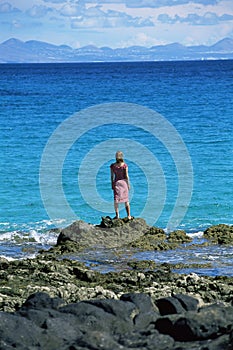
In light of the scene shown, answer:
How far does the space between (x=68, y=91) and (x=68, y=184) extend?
158ft

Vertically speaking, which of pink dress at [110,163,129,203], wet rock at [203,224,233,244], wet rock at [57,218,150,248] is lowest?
wet rock at [203,224,233,244]

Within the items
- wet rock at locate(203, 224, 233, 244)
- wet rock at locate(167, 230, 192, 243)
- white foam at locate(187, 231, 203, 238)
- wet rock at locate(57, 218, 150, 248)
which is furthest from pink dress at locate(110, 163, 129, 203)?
wet rock at locate(203, 224, 233, 244)

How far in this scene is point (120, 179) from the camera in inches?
738

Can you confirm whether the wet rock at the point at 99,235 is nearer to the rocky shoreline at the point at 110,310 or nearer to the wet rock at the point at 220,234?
the wet rock at the point at 220,234

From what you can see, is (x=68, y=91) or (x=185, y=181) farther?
(x=68, y=91)

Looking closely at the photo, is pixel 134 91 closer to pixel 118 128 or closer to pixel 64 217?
pixel 118 128

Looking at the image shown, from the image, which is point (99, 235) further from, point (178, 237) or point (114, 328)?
point (114, 328)

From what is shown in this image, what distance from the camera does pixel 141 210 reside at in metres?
23.0

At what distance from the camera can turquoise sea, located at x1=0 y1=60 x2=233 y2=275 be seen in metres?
21.4

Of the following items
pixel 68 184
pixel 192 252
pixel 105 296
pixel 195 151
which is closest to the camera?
pixel 105 296

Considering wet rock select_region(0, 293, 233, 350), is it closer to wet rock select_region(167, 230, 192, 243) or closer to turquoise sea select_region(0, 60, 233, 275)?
turquoise sea select_region(0, 60, 233, 275)

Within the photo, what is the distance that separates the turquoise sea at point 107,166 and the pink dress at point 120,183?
65.8 inches

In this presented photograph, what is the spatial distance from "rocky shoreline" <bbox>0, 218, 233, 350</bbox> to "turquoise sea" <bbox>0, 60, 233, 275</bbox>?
2149 millimetres

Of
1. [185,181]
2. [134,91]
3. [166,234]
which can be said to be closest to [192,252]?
[166,234]
